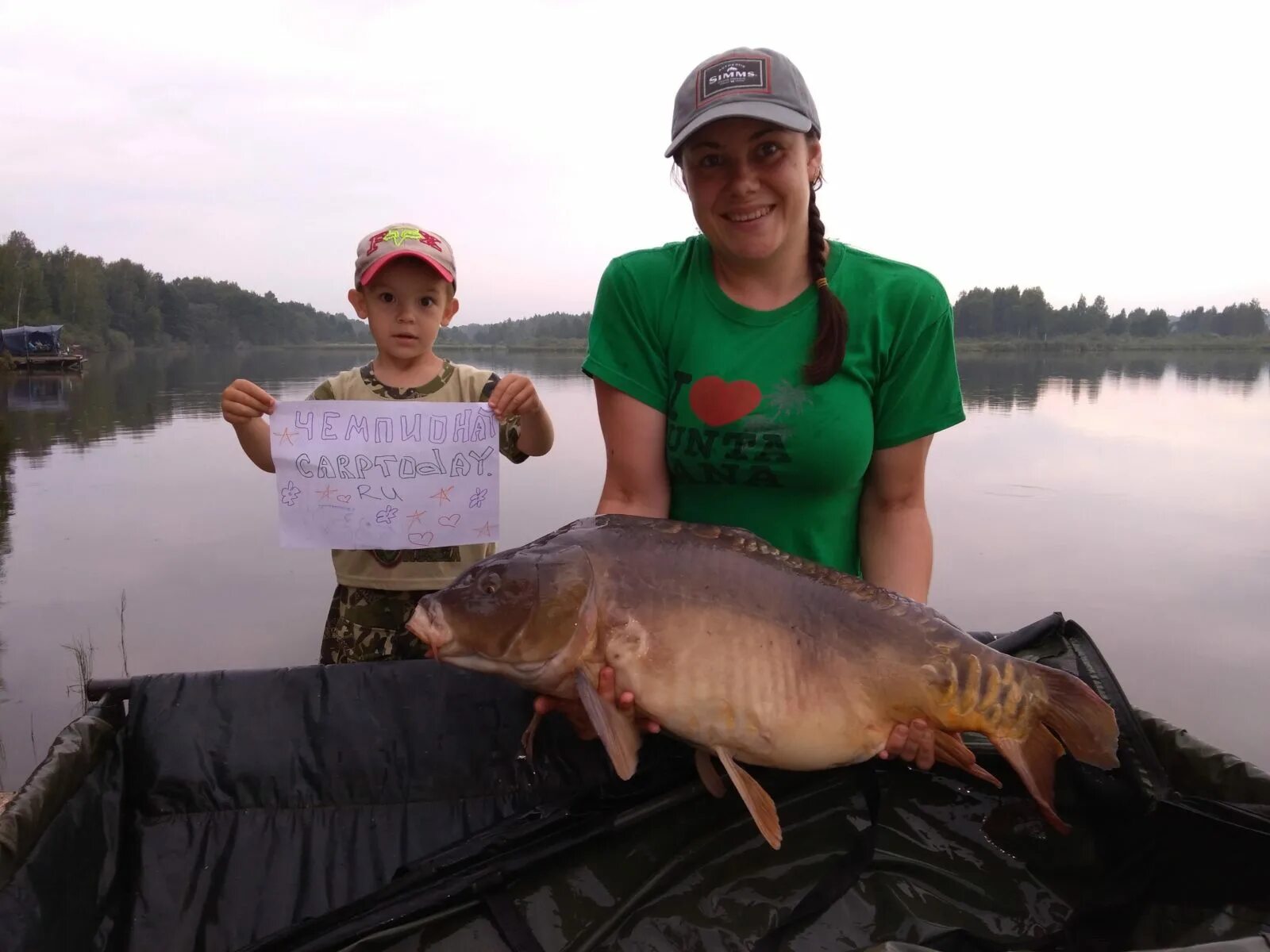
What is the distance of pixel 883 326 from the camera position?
174 cm

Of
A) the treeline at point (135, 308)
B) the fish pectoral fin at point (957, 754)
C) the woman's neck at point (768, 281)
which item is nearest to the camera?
the fish pectoral fin at point (957, 754)

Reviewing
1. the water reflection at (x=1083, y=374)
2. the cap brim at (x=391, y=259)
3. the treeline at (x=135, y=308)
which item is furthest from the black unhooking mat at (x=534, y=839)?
the treeline at (x=135, y=308)

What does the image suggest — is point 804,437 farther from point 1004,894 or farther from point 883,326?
point 1004,894

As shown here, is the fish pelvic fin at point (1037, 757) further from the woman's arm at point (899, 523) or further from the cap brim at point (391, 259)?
the cap brim at point (391, 259)

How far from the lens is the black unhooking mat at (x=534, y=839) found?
1422 millimetres

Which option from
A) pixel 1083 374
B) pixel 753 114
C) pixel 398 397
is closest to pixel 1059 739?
pixel 753 114

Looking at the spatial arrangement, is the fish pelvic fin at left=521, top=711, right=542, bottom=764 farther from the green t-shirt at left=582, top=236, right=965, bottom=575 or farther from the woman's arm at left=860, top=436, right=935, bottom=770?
the woman's arm at left=860, top=436, right=935, bottom=770

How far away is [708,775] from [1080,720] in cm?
70

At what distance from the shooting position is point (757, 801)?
1.45 metres

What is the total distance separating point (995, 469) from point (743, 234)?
451 inches

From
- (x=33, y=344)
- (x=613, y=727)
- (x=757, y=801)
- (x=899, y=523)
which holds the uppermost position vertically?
(x=33, y=344)

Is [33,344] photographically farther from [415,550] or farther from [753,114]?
[753,114]

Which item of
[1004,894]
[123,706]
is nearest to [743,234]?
A: [1004,894]

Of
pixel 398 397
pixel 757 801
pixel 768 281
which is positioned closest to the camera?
pixel 757 801
